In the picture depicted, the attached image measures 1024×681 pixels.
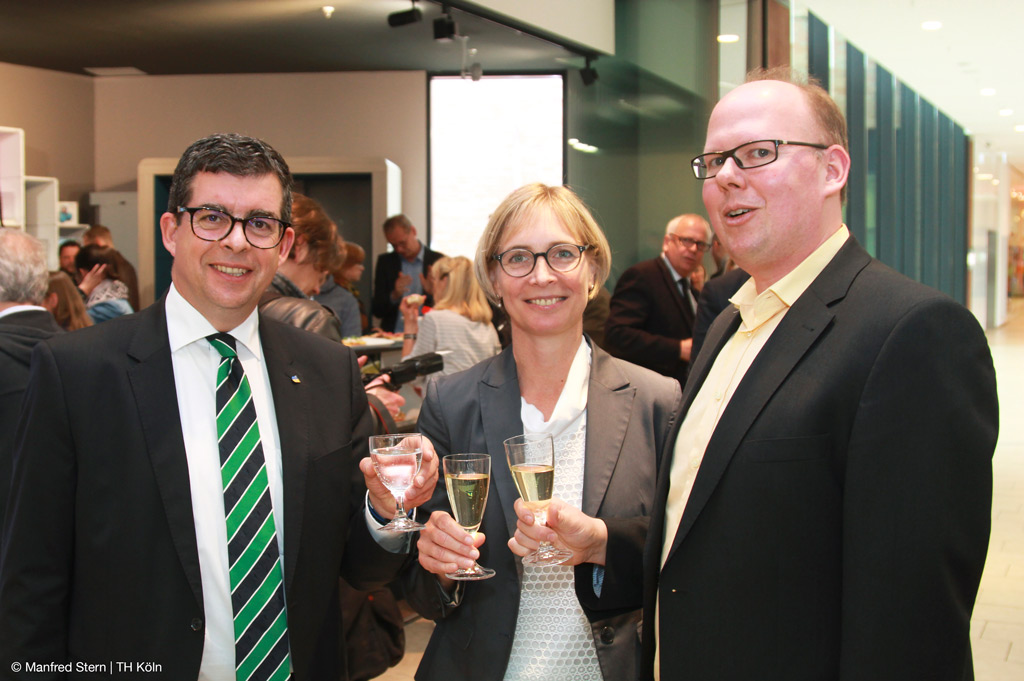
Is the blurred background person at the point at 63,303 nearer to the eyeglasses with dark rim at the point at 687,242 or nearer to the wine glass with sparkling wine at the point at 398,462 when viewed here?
the wine glass with sparkling wine at the point at 398,462

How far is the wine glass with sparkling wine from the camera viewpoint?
154 cm

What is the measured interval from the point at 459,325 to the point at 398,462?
3719mm

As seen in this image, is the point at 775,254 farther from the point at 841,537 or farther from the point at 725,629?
the point at 725,629

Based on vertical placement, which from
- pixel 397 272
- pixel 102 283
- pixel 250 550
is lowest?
pixel 250 550

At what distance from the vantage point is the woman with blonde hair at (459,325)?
17.1ft

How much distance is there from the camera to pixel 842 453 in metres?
1.26

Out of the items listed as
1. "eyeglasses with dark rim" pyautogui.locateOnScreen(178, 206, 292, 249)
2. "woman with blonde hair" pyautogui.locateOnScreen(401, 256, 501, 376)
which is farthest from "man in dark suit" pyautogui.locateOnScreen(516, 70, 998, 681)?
Result: "woman with blonde hair" pyautogui.locateOnScreen(401, 256, 501, 376)

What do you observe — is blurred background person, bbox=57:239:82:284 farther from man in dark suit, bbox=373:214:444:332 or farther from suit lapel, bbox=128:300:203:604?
suit lapel, bbox=128:300:203:604

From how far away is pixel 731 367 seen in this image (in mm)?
1550

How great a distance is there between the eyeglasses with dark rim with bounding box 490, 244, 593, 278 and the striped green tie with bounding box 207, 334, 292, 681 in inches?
24.8

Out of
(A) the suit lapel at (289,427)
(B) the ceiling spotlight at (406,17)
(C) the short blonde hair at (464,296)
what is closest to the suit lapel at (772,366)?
(A) the suit lapel at (289,427)

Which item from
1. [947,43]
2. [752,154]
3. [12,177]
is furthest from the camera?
[947,43]

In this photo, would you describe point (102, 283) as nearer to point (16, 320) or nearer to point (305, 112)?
point (305, 112)

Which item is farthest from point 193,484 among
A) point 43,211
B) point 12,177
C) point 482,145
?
point 482,145
